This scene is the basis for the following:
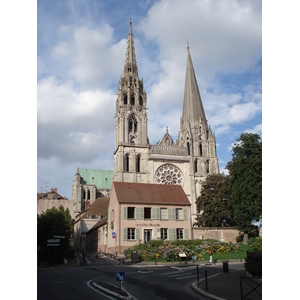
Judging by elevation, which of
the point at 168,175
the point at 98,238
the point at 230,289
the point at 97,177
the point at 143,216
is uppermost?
the point at 97,177

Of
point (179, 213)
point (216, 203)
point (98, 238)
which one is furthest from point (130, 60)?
point (179, 213)

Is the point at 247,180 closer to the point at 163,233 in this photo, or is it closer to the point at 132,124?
the point at 163,233

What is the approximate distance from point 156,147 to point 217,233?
32.5 metres

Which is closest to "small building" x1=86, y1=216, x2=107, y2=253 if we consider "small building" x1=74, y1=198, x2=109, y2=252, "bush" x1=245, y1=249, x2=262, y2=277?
"small building" x1=74, y1=198, x2=109, y2=252

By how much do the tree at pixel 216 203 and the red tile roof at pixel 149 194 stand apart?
11.7m

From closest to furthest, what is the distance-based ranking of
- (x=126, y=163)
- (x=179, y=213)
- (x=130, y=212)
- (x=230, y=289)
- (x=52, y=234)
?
(x=230, y=289), (x=52, y=234), (x=130, y=212), (x=179, y=213), (x=126, y=163)

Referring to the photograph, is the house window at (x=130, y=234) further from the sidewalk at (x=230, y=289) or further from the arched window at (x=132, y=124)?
the arched window at (x=132, y=124)

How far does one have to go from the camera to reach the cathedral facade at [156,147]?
216 ft

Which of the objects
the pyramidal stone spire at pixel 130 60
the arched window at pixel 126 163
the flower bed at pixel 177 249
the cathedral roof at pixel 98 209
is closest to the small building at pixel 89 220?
the cathedral roof at pixel 98 209

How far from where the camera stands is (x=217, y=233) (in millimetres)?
38281
